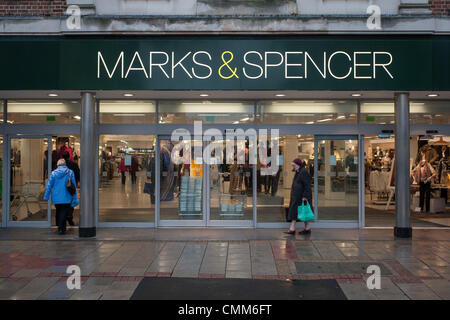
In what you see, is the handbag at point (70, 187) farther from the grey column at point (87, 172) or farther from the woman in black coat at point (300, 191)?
the woman in black coat at point (300, 191)

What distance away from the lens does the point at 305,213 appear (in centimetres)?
1017

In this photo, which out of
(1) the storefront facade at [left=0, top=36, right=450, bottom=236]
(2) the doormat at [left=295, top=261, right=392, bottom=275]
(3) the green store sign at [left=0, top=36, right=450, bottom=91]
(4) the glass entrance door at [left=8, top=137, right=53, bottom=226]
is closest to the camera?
(2) the doormat at [left=295, top=261, right=392, bottom=275]

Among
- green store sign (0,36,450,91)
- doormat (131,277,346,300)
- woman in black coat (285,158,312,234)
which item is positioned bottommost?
doormat (131,277,346,300)

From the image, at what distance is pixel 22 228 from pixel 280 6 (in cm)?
828

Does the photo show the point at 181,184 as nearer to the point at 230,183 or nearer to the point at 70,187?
the point at 230,183

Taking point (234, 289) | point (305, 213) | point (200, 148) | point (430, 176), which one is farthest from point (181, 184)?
point (430, 176)

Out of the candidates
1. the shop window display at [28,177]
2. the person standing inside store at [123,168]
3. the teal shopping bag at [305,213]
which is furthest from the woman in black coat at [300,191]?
the shop window display at [28,177]

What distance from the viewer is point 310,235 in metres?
10.3

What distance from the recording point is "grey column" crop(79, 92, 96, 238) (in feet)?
32.8

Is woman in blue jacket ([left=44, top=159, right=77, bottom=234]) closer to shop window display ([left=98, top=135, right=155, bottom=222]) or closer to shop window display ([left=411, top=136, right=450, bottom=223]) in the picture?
shop window display ([left=98, top=135, right=155, bottom=222])

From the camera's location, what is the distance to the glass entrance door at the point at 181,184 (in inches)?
450

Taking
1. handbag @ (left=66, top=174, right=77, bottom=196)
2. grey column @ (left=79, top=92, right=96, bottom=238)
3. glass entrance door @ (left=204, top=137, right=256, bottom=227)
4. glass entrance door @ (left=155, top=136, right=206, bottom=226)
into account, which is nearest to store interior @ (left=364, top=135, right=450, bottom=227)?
glass entrance door @ (left=204, top=137, right=256, bottom=227)

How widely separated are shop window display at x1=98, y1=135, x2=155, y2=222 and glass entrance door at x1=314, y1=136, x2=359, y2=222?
426cm

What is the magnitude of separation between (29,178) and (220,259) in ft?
20.2
